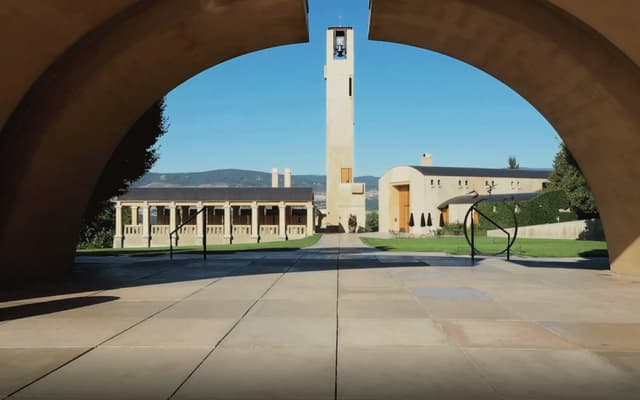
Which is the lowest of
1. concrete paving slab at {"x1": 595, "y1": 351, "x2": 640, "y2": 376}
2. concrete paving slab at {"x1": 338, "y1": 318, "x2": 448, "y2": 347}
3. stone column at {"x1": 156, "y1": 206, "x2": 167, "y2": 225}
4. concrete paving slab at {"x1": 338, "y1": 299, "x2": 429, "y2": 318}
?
concrete paving slab at {"x1": 595, "y1": 351, "x2": 640, "y2": 376}

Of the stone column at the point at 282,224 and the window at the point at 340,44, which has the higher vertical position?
the window at the point at 340,44

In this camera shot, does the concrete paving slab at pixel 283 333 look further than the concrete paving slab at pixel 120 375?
Yes

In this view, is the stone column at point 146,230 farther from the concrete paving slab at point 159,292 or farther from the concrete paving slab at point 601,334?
the concrete paving slab at point 601,334

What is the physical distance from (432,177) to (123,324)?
5442cm

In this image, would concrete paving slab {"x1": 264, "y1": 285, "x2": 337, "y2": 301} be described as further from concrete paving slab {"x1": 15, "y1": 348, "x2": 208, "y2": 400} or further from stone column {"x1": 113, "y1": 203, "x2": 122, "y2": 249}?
stone column {"x1": 113, "y1": 203, "x2": 122, "y2": 249}

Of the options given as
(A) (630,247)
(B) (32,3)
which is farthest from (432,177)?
(B) (32,3)

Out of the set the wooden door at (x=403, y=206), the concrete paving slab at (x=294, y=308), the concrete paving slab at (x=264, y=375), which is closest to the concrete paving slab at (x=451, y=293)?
the concrete paving slab at (x=294, y=308)

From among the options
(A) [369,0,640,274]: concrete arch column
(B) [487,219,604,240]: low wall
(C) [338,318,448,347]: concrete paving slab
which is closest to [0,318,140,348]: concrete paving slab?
(C) [338,318,448,347]: concrete paving slab

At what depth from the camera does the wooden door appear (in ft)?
200

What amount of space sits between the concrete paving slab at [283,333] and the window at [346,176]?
5237 cm

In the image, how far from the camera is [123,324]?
684 cm

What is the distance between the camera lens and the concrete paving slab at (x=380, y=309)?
24.0 feet

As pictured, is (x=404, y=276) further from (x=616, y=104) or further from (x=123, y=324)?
(x=123, y=324)

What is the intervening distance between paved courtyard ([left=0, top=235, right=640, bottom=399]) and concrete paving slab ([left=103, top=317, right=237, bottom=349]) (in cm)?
3
